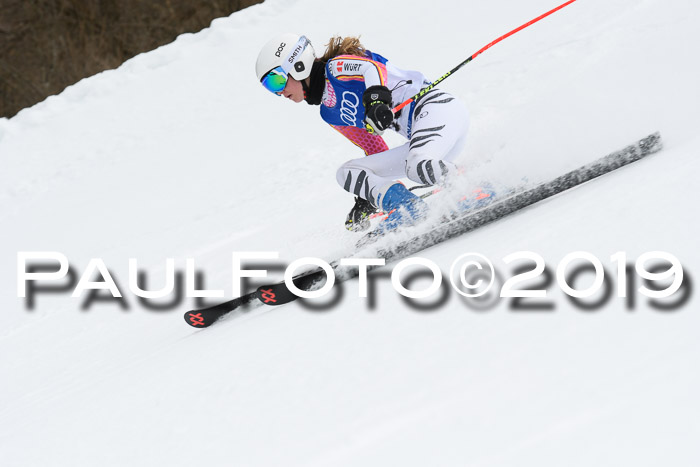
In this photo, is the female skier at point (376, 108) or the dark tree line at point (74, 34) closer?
the female skier at point (376, 108)

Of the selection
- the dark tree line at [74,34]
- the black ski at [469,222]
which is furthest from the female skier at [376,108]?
the dark tree line at [74,34]

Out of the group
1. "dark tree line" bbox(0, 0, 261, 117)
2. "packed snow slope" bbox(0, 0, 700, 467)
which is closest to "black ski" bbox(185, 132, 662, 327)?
"packed snow slope" bbox(0, 0, 700, 467)

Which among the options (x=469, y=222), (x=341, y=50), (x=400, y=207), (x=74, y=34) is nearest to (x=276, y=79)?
(x=341, y=50)

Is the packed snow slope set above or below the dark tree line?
below

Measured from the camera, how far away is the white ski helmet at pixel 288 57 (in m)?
3.47

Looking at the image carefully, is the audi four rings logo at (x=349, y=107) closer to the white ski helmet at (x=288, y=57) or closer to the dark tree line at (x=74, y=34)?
the white ski helmet at (x=288, y=57)

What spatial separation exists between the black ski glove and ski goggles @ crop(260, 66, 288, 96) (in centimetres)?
42

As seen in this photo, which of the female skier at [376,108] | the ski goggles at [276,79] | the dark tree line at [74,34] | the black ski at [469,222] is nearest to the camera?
the black ski at [469,222]

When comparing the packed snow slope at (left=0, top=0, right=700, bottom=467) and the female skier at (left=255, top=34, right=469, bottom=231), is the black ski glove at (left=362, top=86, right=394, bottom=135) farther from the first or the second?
the packed snow slope at (left=0, top=0, right=700, bottom=467)

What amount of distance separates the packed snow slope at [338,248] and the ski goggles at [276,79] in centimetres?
83

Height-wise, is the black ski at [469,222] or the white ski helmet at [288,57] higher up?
the white ski helmet at [288,57]

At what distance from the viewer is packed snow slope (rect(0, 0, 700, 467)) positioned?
159 centimetres

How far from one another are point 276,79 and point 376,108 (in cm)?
54

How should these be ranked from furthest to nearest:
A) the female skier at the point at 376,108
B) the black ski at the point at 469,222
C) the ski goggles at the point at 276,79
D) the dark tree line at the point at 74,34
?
the dark tree line at the point at 74,34, the ski goggles at the point at 276,79, the female skier at the point at 376,108, the black ski at the point at 469,222
